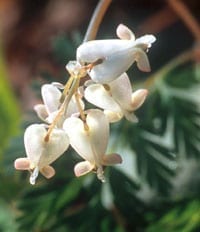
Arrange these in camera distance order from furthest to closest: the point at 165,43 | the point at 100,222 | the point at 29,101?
the point at 29,101, the point at 165,43, the point at 100,222

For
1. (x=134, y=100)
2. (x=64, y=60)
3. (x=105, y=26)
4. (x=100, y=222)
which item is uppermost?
(x=105, y=26)

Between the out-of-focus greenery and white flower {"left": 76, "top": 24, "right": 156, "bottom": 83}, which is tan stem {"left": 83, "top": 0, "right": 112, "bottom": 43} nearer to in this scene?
white flower {"left": 76, "top": 24, "right": 156, "bottom": 83}

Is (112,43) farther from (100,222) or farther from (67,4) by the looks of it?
(67,4)

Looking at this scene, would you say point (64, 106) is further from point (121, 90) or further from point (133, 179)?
point (133, 179)

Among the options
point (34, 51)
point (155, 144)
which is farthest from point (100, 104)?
point (34, 51)

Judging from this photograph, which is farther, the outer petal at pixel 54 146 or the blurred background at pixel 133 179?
the blurred background at pixel 133 179

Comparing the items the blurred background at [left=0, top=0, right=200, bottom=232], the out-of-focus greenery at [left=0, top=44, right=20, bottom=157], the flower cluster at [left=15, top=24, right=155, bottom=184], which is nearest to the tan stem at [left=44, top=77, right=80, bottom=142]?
the flower cluster at [left=15, top=24, right=155, bottom=184]

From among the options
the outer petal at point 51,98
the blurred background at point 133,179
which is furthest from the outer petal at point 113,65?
the blurred background at point 133,179

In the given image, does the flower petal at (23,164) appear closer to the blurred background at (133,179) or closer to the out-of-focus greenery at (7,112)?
the blurred background at (133,179)
